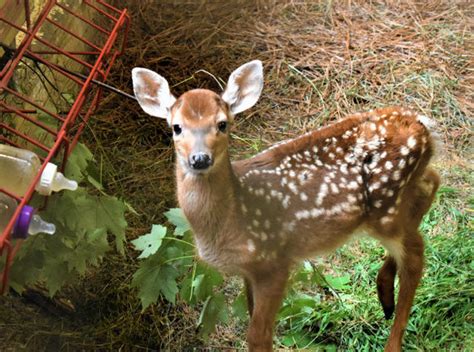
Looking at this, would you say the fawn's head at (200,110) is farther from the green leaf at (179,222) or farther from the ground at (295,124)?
the ground at (295,124)

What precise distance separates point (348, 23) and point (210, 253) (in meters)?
2.73

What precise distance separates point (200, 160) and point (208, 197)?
1.09 feet

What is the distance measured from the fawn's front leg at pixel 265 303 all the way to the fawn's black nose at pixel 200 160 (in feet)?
1.89

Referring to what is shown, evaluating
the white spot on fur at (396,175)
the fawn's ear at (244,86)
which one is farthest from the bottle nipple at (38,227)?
the white spot on fur at (396,175)

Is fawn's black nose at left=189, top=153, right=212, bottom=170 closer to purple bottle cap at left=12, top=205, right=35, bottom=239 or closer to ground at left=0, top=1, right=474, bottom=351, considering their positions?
purple bottle cap at left=12, top=205, right=35, bottom=239

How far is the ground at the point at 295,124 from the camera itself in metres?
3.62

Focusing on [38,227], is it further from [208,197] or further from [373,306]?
[373,306]

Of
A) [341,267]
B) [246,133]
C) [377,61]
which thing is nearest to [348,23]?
[377,61]

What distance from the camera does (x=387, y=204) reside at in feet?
10.4

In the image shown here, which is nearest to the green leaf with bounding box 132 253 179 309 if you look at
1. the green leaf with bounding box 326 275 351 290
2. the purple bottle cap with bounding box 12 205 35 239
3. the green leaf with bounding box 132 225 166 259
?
the green leaf with bounding box 132 225 166 259

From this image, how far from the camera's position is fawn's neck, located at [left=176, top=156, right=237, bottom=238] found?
2.91m

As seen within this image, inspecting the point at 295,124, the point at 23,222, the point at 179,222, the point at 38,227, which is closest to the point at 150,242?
the point at 179,222

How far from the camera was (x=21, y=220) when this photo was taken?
208cm

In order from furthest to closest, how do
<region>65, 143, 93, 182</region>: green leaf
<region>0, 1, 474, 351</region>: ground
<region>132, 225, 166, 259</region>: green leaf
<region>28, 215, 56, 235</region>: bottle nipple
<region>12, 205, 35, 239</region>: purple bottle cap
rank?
<region>0, 1, 474, 351</region>: ground, <region>132, 225, 166, 259</region>: green leaf, <region>65, 143, 93, 182</region>: green leaf, <region>28, 215, 56, 235</region>: bottle nipple, <region>12, 205, 35, 239</region>: purple bottle cap
